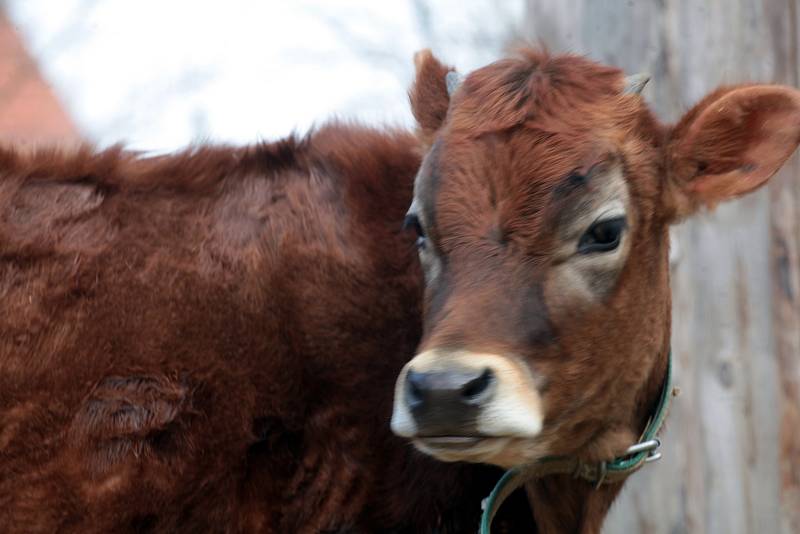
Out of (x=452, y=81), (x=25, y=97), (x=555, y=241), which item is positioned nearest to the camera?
(x=555, y=241)

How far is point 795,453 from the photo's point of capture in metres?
5.11

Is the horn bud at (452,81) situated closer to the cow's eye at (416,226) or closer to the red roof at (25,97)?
the cow's eye at (416,226)

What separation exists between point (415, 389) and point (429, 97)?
1408 millimetres

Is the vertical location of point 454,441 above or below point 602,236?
below

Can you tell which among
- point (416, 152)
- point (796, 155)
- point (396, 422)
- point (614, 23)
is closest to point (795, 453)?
point (796, 155)

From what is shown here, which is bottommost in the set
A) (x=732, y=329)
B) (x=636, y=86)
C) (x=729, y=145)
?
(x=732, y=329)

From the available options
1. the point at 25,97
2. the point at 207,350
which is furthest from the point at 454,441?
the point at 25,97

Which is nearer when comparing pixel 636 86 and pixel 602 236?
pixel 602 236

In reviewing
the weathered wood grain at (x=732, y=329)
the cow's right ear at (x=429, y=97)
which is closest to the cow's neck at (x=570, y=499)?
the cow's right ear at (x=429, y=97)

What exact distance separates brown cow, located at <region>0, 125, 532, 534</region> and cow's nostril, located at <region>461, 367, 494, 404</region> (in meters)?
0.83

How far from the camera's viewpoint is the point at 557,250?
3115 mm

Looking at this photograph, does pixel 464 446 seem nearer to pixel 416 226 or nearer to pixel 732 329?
pixel 416 226

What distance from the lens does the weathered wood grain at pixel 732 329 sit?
5.08m

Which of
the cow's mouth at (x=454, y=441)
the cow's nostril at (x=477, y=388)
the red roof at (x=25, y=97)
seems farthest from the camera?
the red roof at (x=25, y=97)
